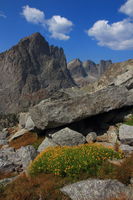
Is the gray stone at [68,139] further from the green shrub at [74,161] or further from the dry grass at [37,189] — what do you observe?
the dry grass at [37,189]

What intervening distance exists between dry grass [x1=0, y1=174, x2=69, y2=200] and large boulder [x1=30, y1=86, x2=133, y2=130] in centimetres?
1170

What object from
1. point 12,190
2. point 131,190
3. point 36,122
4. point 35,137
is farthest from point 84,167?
point 35,137

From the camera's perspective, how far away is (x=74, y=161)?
40.2 feet

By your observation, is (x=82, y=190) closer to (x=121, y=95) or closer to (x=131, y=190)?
(x=131, y=190)

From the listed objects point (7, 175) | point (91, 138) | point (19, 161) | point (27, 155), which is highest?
point (27, 155)

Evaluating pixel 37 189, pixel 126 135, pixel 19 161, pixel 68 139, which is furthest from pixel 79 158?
pixel 68 139

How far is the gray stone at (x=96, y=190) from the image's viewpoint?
948cm

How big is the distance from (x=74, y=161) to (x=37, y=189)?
8.73 feet

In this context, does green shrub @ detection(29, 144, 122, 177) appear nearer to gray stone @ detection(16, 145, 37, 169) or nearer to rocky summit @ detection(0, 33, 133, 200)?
rocky summit @ detection(0, 33, 133, 200)

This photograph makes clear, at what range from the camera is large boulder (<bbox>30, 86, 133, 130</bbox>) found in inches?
937

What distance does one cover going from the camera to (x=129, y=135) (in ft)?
61.6

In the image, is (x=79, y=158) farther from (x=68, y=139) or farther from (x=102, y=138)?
(x=102, y=138)

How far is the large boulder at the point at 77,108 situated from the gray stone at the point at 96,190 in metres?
13.6

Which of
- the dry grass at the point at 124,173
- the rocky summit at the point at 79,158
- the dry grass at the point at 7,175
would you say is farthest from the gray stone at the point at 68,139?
the dry grass at the point at 124,173
